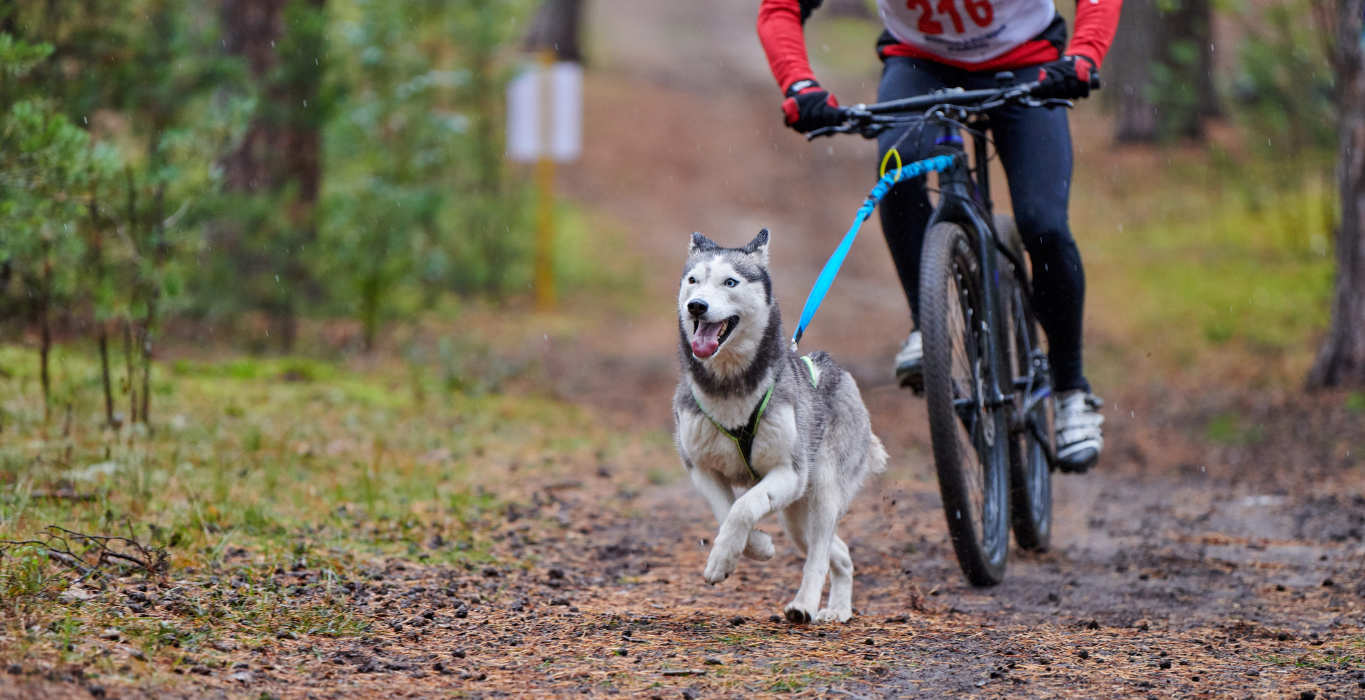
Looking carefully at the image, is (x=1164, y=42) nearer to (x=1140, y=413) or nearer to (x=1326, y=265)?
(x=1326, y=265)

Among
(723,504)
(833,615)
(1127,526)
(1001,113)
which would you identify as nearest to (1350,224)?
(1127,526)

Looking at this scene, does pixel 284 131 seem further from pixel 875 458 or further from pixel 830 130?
pixel 875 458

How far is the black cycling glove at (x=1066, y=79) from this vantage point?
166 inches

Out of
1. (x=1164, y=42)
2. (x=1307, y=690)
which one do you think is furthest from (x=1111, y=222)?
(x=1307, y=690)

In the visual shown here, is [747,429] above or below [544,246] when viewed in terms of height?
below

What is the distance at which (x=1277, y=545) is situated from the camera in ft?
18.2

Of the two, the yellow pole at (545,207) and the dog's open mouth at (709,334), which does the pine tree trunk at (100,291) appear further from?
the yellow pole at (545,207)

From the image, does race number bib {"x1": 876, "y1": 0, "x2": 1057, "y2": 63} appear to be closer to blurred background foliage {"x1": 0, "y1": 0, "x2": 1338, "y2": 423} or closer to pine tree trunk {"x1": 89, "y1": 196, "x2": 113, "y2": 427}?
blurred background foliage {"x1": 0, "y1": 0, "x2": 1338, "y2": 423}

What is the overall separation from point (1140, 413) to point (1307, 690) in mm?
6772

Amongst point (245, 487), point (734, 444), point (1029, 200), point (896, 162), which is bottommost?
point (245, 487)

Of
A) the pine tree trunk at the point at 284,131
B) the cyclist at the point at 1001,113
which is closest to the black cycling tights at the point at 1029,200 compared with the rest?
the cyclist at the point at 1001,113

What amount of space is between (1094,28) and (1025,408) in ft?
5.17

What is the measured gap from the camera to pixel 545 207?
1539 centimetres

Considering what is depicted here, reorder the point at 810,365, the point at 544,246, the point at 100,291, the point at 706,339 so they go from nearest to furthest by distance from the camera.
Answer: the point at 706,339 → the point at 810,365 → the point at 100,291 → the point at 544,246
